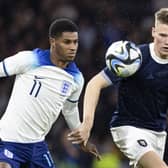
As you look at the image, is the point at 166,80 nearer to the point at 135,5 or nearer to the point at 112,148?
the point at 112,148

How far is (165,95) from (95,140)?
5481 mm

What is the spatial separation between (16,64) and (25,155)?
825 mm

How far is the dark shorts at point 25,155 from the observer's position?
28.2 ft

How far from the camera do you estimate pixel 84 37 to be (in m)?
15.4

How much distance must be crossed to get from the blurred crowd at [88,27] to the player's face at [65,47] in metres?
5.08

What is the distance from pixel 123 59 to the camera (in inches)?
322

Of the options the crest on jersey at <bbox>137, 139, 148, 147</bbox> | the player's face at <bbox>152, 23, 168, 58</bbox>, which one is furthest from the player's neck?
the crest on jersey at <bbox>137, 139, 148, 147</bbox>

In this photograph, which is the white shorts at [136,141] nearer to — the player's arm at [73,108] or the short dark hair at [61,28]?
the player's arm at [73,108]

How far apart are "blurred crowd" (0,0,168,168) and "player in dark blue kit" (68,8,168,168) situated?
5305mm

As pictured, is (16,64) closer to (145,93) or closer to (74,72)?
(74,72)

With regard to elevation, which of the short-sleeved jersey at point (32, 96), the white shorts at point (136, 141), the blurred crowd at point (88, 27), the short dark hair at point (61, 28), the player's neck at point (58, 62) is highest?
the short dark hair at point (61, 28)

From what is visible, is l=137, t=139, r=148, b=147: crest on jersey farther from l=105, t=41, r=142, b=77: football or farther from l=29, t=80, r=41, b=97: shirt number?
l=29, t=80, r=41, b=97: shirt number

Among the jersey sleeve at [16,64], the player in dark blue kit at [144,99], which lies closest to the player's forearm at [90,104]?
the player in dark blue kit at [144,99]

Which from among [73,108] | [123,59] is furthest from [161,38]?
[73,108]
